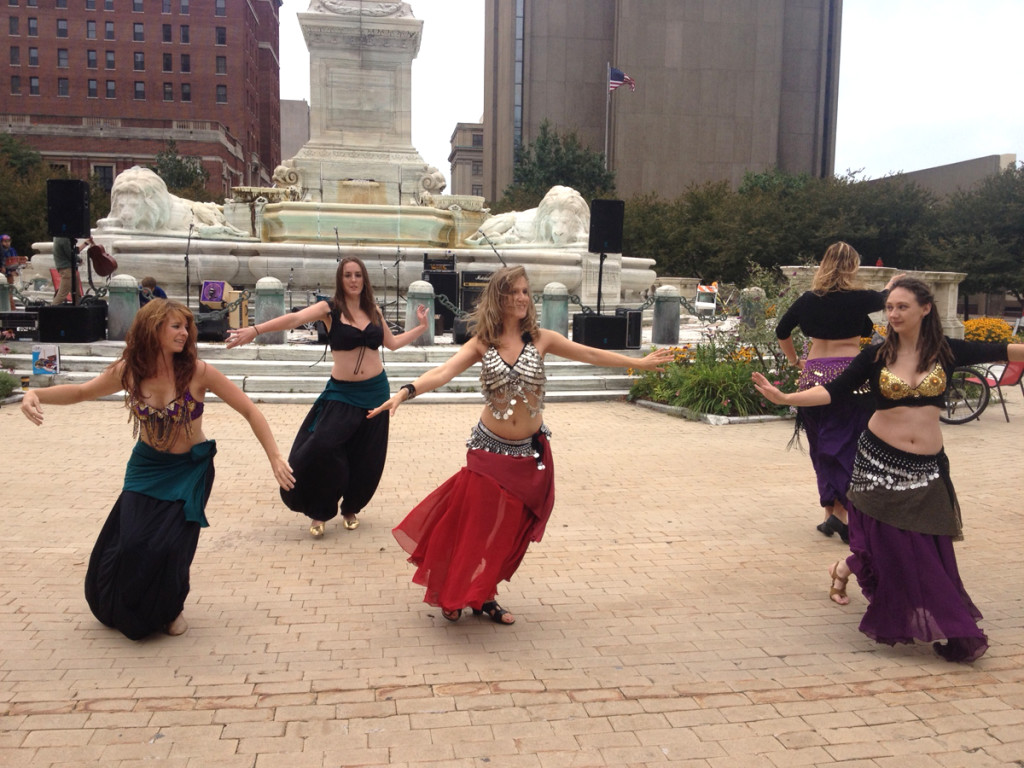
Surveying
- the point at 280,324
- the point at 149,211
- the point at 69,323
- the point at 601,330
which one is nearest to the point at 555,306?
the point at 601,330

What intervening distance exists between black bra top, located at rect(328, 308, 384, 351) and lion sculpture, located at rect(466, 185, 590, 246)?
16.0m

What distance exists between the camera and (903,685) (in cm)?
415

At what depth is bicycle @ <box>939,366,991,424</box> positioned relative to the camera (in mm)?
11570

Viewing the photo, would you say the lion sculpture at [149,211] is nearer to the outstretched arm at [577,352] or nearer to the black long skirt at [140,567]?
the black long skirt at [140,567]

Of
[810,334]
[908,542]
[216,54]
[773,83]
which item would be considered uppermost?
[216,54]

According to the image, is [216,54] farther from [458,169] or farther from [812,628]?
[812,628]

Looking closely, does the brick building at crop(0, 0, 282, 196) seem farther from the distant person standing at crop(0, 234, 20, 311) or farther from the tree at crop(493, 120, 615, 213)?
the distant person standing at crop(0, 234, 20, 311)

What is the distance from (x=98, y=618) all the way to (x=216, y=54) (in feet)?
320

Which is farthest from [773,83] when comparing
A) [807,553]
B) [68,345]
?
[807,553]

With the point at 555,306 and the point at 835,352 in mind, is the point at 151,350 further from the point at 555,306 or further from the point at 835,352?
the point at 555,306

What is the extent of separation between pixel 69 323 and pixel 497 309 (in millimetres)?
11739

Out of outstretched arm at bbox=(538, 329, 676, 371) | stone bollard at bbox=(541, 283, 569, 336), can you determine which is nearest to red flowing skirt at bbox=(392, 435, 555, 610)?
outstretched arm at bbox=(538, 329, 676, 371)

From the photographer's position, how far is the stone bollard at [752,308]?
12.9 metres

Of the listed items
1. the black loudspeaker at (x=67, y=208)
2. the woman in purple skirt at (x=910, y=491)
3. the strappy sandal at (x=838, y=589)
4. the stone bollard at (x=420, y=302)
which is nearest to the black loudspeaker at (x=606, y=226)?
the stone bollard at (x=420, y=302)
